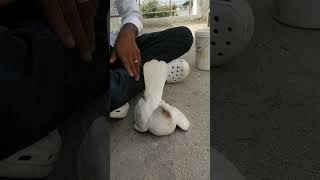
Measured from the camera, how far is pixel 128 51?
50 centimetres

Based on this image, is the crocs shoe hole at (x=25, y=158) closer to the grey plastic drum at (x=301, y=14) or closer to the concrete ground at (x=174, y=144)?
the concrete ground at (x=174, y=144)

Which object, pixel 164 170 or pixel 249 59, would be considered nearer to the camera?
pixel 164 170

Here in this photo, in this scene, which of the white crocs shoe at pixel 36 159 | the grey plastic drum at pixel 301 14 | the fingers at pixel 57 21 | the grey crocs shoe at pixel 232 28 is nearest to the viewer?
the fingers at pixel 57 21

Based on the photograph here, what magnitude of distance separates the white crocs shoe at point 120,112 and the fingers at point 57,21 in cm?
13

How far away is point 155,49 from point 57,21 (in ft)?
0.40

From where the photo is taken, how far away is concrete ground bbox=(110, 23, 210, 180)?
507mm

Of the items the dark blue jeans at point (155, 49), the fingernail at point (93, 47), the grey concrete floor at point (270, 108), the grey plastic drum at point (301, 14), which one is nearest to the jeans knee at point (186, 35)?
the dark blue jeans at point (155, 49)

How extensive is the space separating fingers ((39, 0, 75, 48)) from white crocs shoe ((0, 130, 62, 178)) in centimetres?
13

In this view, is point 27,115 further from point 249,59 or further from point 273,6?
point 273,6

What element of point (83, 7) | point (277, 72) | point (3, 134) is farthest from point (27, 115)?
point (277, 72)

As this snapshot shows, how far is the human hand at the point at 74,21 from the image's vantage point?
0.43 m

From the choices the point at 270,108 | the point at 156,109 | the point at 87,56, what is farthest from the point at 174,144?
the point at 270,108

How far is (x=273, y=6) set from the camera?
3.59 feet

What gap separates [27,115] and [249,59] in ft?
1.72
